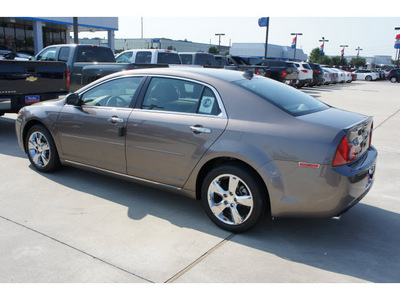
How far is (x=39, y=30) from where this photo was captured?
28.8 meters

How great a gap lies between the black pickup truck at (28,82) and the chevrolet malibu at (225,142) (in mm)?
2929

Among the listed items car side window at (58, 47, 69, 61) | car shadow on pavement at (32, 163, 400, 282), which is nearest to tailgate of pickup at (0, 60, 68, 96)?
car shadow on pavement at (32, 163, 400, 282)

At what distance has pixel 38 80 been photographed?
762cm

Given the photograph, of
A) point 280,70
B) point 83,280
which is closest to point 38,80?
point 83,280

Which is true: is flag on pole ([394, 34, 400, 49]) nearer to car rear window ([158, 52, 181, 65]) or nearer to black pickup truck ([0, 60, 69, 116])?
car rear window ([158, 52, 181, 65])

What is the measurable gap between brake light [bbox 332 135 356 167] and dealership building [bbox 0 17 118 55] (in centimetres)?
2998

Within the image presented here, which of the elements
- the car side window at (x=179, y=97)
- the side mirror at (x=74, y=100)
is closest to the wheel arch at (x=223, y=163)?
the car side window at (x=179, y=97)

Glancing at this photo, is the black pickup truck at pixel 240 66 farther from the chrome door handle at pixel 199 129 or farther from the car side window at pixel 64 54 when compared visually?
the chrome door handle at pixel 199 129

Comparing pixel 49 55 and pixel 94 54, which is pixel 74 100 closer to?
pixel 94 54

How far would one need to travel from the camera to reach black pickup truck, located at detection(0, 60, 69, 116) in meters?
7.04

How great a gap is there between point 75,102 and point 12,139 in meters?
3.63

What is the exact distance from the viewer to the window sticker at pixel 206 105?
12.4ft

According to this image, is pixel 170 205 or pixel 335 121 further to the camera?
pixel 170 205

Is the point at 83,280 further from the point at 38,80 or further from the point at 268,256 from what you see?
the point at 38,80
